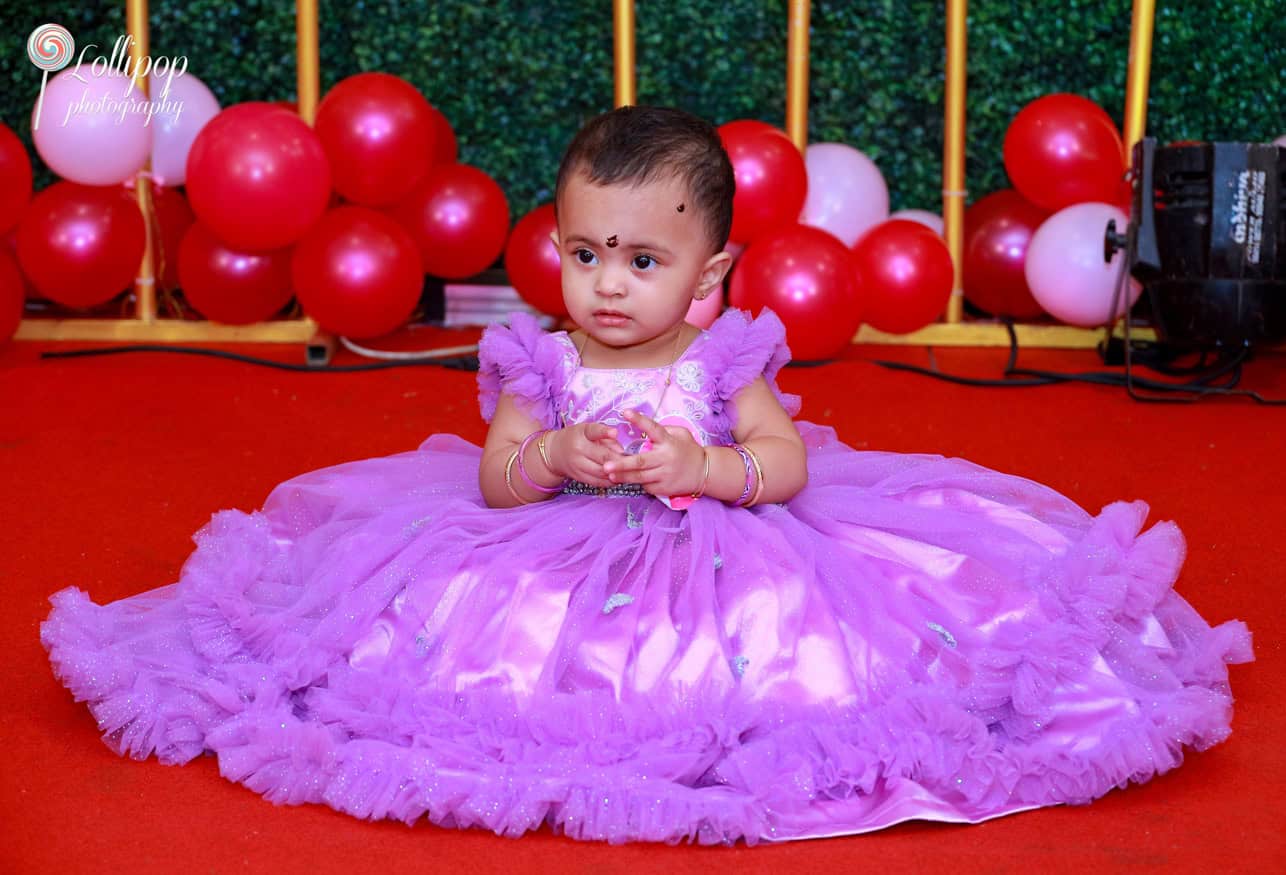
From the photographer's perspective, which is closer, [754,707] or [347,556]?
[754,707]

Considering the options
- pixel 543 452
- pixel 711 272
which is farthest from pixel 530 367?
pixel 711 272

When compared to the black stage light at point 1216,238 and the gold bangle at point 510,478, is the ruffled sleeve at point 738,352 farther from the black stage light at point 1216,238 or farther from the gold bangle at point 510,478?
the black stage light at point 1216,238

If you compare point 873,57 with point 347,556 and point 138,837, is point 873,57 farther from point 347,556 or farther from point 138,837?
point 138,837

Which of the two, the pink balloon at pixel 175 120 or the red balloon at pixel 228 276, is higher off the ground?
the pink balloon at pixel 175 120

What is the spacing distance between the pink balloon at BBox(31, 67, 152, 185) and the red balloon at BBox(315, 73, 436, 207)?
0.43 meters

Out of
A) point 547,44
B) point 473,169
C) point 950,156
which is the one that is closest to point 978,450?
point 950,156

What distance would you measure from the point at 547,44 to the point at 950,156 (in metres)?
1.13

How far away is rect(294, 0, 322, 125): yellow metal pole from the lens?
3.67 meters

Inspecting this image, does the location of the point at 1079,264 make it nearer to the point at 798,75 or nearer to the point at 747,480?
the point at 798,75

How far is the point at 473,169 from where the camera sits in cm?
377

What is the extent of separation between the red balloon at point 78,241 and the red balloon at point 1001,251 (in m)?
2.08

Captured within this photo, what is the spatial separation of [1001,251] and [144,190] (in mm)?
2132

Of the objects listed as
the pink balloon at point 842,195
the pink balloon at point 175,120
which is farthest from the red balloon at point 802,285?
the pink balloon at point 175,120

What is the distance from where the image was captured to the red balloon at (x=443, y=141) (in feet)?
12.2
